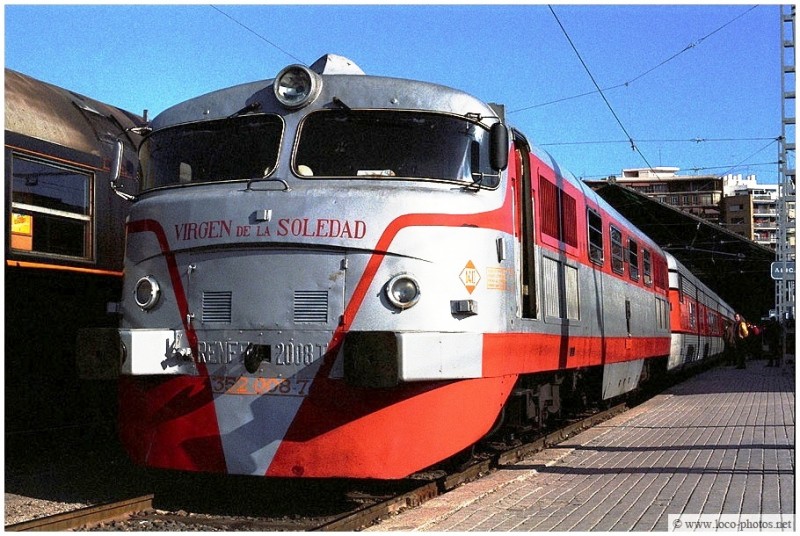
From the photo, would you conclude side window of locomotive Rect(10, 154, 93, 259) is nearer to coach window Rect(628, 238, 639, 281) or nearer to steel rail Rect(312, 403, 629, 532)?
steel rail Rect(312, 403, 629, 532)

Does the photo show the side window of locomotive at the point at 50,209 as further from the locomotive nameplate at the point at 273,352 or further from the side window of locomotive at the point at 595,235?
the side window of locomotive at the point at 595,235

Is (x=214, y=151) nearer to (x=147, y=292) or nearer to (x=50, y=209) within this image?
(x=147, y=292)

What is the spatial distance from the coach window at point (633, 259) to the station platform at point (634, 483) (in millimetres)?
2625

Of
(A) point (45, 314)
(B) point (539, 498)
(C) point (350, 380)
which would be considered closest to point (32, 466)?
(A) point (45, 314)

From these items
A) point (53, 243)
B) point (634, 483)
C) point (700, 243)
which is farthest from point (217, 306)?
point (700, 243)

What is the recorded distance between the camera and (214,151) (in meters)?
7.93

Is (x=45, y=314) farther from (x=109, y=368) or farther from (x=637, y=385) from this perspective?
(x=637, y=385)

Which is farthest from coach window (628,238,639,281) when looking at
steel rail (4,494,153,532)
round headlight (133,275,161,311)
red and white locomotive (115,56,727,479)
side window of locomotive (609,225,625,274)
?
steel rail (4,494,153,532)

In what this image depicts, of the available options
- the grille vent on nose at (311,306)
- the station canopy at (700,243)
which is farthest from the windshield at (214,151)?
the station canopy at (700,243)

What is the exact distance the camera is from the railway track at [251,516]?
624 cm

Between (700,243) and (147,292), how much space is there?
3927 cm

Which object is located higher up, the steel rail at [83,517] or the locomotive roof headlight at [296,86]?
the locomotive roof headlight at [296,86]

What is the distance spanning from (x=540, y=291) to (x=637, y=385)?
26.9 ft

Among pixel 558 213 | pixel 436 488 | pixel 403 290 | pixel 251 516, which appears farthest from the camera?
pixel 558 213
